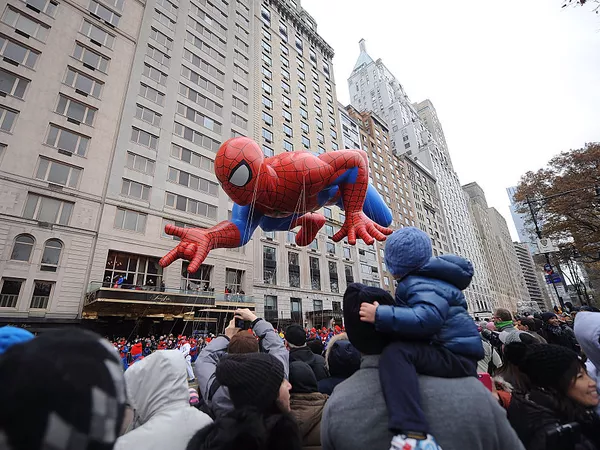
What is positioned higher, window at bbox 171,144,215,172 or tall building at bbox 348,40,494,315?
tall building at bbox 348,40,494,315

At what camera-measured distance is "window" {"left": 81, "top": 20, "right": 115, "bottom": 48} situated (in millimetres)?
22766

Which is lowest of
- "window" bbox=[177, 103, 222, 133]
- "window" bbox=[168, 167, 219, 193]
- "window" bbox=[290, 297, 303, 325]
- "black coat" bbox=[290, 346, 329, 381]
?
"black coat" bbox=[290, 346, 329, 381]

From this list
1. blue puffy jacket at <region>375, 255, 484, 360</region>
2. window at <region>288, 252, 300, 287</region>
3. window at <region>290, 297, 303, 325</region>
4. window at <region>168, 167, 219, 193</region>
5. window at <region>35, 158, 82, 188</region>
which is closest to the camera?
blue puffy jacket at <region>375, 255, 484, 360</region>

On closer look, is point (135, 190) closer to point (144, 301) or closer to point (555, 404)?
point (144, 301)

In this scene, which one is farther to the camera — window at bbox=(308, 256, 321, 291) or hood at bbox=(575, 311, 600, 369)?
window at bbox=(308, 256, 321, 291)

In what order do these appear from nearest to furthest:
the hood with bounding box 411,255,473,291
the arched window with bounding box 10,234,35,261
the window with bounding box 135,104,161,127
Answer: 1. the hood with bounding box 411,255,473,291
2. the arched window with bounding box 10,234,35,261
3. the window with bounding box 135,104,161,127

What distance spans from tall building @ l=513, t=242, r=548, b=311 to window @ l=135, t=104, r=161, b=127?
126 meters

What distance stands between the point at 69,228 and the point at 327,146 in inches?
1109

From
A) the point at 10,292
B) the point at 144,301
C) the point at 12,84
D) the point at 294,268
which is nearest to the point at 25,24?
the point at 12,84

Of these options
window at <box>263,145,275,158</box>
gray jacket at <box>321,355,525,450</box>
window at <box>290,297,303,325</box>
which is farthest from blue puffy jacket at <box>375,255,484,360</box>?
window at <box>263,145,275,158</box>

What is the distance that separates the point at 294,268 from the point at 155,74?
807 inches

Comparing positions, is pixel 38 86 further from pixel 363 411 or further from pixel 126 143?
pixel 363 411

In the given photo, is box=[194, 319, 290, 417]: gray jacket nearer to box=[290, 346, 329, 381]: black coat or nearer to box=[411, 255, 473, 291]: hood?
box=[290, 346, 329, 381]: black coat

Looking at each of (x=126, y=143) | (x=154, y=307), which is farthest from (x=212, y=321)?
(x=126, y=143)
